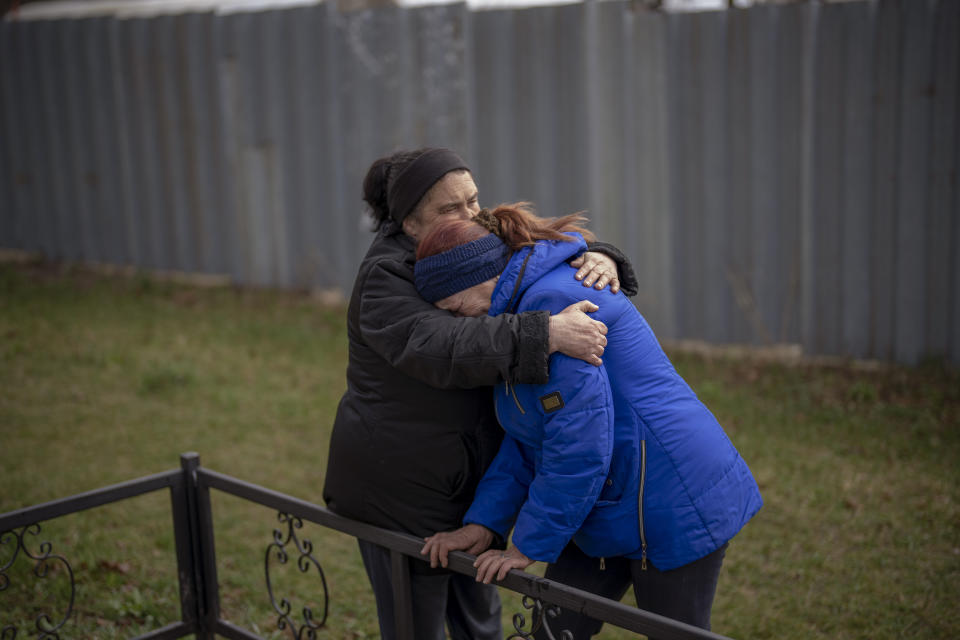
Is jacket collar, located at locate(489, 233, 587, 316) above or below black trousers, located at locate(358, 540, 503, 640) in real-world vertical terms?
above

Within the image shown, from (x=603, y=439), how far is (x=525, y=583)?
0.50m

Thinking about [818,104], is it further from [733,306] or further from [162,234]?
[162,234]

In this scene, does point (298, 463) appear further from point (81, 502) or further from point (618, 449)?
point (618, 449)

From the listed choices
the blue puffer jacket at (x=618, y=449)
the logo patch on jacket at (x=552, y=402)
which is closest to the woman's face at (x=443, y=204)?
the blue puffer jacket at (x=618, y=449)

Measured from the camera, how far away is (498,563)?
2633 mm

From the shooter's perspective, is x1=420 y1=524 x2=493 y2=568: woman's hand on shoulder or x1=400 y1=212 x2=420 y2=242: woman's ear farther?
x1=400 y1=212 x2=420 y2=242: woman's ear

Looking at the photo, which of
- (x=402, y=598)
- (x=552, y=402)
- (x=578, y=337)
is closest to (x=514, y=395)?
(x=552, y=402)

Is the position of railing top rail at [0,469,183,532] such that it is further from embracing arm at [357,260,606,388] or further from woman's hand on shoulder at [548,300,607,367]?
woman's hand on shoulder at [548,300,607,367]

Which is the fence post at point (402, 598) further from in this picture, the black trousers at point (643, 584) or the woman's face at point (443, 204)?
the woman's face at point (443, 204)

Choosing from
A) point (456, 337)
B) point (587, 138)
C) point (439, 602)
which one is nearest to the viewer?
point (456, 337)

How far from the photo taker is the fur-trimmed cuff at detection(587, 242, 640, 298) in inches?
108

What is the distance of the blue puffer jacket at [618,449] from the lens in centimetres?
242

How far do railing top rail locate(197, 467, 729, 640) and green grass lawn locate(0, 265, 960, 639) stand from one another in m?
1.11

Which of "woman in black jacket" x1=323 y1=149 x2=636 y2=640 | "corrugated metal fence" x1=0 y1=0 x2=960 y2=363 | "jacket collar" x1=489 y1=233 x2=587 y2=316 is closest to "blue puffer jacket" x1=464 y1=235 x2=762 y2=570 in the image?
"jacket collar" x1=489 y1=233 x2=587 y2=316
